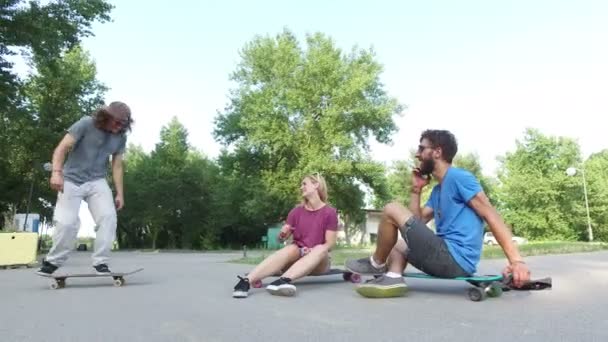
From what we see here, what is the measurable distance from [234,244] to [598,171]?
37.8m

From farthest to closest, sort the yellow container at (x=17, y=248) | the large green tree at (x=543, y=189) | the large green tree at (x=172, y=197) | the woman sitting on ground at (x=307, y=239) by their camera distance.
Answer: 1. the large green tree at (x=543, y=189)
2. the large green tree at (x=172, y=197)
3. the yellow container at (x=17, y=248)
4. the woman sitting on ground at (x=307, y=239)

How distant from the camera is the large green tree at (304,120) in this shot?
35.7 m

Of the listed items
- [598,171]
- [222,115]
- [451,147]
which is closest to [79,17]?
[451,147]

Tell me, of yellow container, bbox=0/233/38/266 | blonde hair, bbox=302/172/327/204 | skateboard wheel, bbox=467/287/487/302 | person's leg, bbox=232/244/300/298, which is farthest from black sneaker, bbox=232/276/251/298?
yellow container, bbox=0/233/38/266

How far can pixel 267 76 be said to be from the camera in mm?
38344

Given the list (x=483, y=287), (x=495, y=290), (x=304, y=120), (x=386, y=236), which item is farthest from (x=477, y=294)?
(x=304, y=120)

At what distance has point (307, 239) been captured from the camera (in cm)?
527

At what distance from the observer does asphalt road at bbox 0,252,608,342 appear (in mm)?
2994

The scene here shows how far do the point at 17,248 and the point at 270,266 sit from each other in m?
7.53

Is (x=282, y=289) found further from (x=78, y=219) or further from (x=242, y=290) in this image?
(x=78, y=219)

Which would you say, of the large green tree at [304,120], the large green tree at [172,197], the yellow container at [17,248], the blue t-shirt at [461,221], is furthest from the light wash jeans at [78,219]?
the large green tree at [172,197]

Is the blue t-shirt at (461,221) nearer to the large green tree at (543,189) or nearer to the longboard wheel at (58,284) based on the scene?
the longboard wheel at (58,284)

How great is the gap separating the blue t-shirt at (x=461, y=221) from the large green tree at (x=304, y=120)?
96.4ft

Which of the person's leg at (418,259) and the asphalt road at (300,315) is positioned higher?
the person's leg at (418,259)
